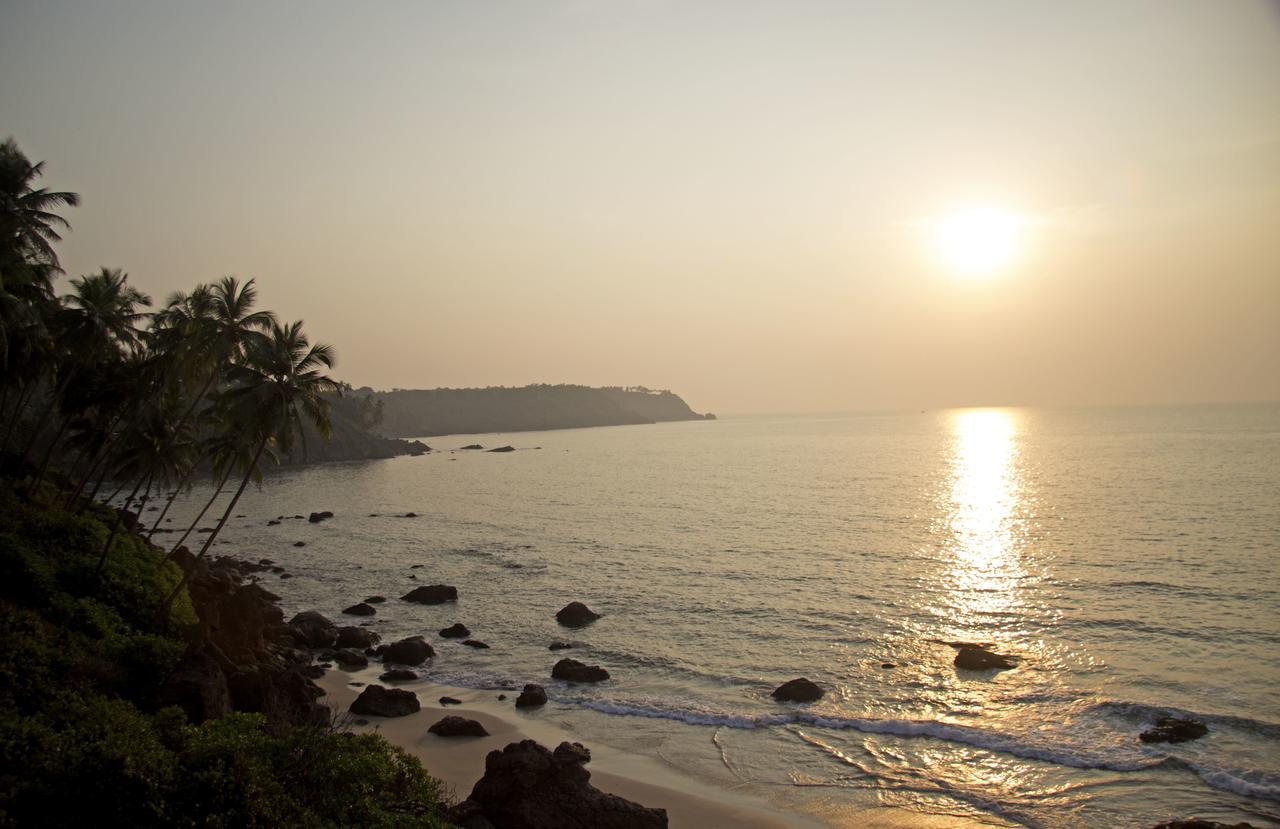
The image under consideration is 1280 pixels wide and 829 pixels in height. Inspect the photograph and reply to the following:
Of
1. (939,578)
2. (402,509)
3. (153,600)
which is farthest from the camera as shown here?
(402,509)

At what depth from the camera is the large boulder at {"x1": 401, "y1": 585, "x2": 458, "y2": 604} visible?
44281mm

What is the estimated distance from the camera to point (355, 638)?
1382 inches

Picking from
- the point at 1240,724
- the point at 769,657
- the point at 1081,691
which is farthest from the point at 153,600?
the point at 1240,724

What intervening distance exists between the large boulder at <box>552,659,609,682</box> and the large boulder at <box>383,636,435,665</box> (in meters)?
6.47

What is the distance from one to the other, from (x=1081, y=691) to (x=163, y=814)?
28613 millimetres

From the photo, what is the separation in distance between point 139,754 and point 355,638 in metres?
24.1

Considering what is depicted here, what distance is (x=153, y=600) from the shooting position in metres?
26.3

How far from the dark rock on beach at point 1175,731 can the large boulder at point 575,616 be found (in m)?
24.2

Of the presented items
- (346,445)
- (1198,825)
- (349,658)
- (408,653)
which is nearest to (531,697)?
(408,653)

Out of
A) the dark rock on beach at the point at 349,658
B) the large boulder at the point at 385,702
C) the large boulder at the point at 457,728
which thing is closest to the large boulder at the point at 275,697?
the large boulder at the point at 385,702

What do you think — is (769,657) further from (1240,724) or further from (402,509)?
(402,509)

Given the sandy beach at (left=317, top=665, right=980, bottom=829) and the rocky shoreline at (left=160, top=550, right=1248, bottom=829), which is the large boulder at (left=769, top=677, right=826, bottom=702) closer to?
the rocky shoreline at (left=160, top=550, right=1248, bottom=829)

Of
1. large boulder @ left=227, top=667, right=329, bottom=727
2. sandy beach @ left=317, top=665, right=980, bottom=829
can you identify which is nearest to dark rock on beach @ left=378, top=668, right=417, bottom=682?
sandy beach @ left=317, top=665, right=980, bottom=829

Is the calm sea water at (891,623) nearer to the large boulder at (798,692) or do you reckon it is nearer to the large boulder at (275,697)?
the large boulder at (798,692)
